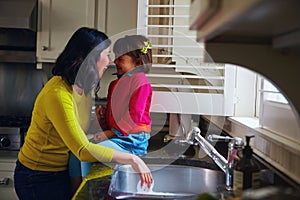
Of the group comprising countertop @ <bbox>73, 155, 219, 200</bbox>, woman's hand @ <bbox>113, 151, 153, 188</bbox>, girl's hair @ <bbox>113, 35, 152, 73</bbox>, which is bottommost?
countertop @ <bbox>73, 155, 219, 200</bbox>

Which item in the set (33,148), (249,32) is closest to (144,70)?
(33,148)

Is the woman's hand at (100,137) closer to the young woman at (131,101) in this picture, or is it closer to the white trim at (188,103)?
the young woman at (131,101)

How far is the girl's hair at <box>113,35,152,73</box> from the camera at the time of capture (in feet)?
7.14

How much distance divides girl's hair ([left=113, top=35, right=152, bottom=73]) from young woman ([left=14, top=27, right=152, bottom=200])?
44 cm

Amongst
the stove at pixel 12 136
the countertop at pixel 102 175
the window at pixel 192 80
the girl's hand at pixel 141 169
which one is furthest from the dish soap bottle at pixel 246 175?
the stove at pixel 12 136

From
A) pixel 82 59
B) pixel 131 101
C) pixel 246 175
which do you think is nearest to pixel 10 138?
pixel 131 101

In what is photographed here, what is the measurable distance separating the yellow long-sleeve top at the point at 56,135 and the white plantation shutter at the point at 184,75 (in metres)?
0.61

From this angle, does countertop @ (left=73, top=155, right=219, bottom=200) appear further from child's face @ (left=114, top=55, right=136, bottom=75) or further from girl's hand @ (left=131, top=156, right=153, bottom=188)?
child's face @ (left=114, top=55, right=136, bottom=75)

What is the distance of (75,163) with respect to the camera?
1760 millimetres

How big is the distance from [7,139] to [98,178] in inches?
47.1

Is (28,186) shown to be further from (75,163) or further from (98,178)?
(98,178)

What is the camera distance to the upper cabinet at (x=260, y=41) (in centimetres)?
54

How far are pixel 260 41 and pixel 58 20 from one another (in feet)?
7.06

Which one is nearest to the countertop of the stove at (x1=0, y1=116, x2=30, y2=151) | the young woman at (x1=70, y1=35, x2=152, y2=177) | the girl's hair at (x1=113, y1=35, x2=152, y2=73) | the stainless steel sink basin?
the stainless steel sink basin
